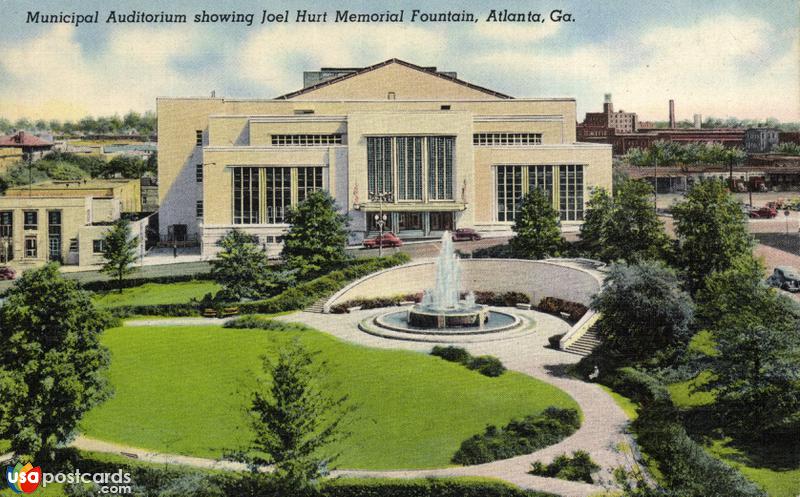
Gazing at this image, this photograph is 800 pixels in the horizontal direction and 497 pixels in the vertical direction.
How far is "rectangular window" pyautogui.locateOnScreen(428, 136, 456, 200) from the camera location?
65312 millimetres

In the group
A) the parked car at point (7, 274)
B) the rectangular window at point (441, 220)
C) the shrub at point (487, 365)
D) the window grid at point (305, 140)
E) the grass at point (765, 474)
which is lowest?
the grass at point (765, 474)

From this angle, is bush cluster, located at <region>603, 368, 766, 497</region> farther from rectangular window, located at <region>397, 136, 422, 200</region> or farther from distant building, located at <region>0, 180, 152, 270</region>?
distant building, located at <region>0, 180, 152, 270</region>

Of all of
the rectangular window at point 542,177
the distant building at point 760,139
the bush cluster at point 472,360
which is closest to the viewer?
the bush cluster at point 472,360

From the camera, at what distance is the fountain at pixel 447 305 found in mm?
41531

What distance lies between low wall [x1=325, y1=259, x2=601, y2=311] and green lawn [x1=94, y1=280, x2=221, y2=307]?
29.5 ft

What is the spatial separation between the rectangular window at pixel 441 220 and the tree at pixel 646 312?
29.8 m

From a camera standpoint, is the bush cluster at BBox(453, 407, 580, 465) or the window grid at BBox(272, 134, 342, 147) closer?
the bush cluster at BBox(453, 407, 580, 465)

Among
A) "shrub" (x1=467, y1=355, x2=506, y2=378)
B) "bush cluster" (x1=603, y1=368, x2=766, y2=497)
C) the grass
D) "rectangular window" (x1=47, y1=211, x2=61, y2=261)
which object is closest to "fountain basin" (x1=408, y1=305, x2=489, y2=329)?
"shrub" (x1=467, y1=355, x2=506, y2=378)

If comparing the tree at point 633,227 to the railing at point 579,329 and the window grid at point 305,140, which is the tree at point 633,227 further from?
the window grid at point 305,140

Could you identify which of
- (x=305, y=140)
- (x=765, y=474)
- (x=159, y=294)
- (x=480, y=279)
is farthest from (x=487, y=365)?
(x=305, y=140)

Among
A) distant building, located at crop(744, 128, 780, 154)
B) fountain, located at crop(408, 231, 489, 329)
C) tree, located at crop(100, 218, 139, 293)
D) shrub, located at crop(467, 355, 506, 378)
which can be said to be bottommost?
shrub, located at crop(467, 355, 506, 378)

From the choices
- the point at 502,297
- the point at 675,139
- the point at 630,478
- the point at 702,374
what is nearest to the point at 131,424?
the point at 630,478

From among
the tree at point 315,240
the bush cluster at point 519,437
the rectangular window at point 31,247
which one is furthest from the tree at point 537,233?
the rectangular window at point 31,247

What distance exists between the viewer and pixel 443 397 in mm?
30781
